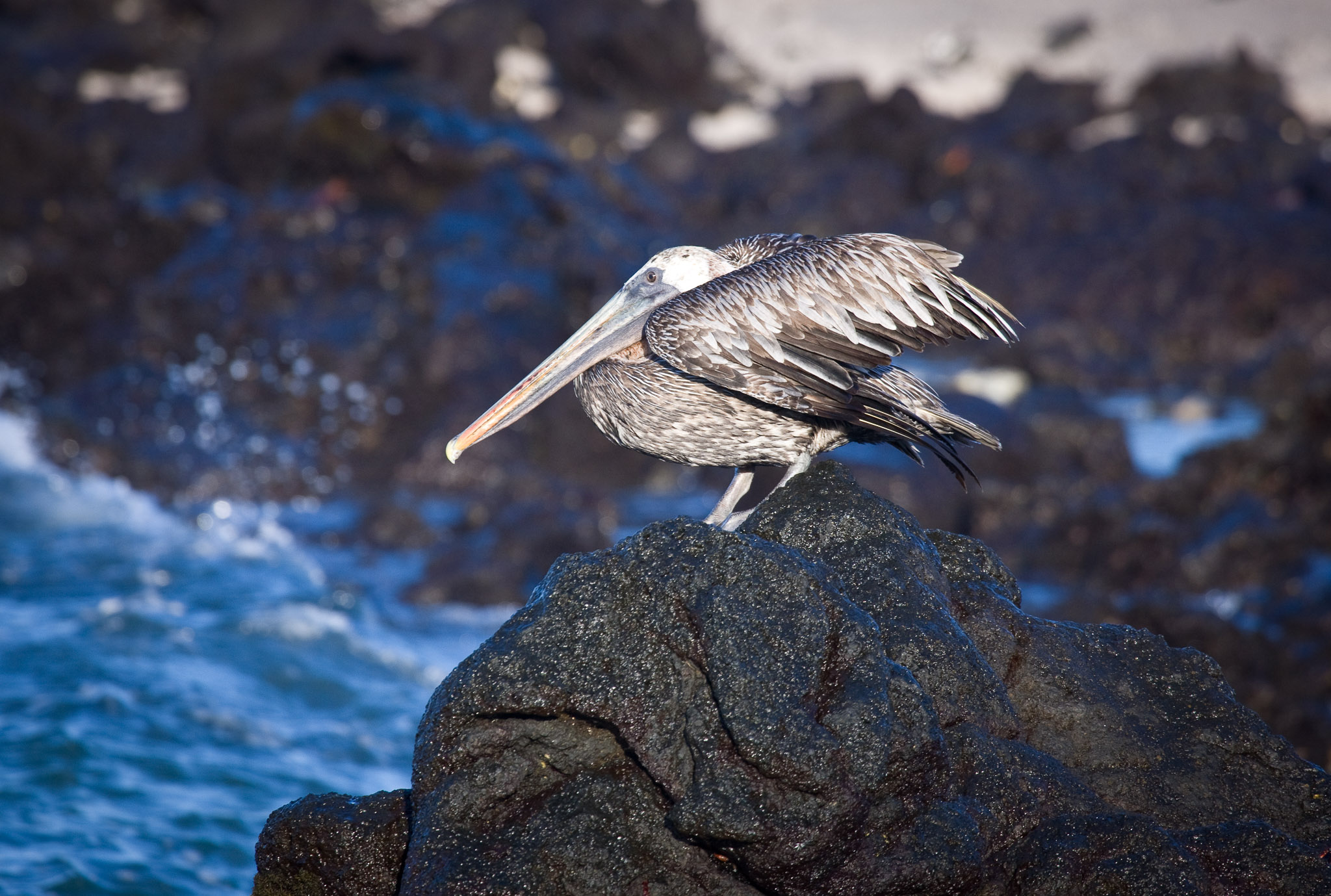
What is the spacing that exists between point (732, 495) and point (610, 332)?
3.01ft

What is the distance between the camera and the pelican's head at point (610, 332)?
5188 millimetres

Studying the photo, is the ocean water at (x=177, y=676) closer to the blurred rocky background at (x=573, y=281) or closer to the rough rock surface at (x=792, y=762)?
the blurred rocky background at (x=573, y=281)

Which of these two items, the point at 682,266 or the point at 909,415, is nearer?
the point at 909,415

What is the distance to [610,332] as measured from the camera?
533cm

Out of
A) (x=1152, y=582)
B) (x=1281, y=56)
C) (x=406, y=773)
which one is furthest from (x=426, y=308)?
(x=1281, y=56)

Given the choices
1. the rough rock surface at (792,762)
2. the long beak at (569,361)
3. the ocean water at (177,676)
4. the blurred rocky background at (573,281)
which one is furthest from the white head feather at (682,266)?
the blurred rocky background at (573,281)

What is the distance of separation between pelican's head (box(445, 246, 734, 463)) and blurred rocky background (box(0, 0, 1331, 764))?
6092 millimetres

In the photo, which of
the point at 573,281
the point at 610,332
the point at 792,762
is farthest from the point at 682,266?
the point at 573,281

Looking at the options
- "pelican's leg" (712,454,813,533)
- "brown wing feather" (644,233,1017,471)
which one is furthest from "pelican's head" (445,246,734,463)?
"pelican's leg" (712,454,813,533)

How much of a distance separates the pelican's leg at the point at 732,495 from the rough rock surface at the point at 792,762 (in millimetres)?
697

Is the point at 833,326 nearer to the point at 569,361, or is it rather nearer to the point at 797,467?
the point at 797,467

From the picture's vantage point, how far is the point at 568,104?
24594mm

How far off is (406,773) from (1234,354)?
14698 mm

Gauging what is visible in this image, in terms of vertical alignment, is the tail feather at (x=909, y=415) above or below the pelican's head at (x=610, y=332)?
below
